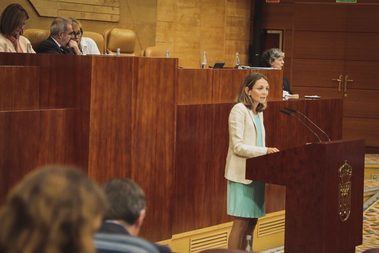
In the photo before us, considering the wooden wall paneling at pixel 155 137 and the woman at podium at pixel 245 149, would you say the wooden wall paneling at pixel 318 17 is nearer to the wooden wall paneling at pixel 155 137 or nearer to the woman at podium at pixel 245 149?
the wooden wall paneling at pixel 155 137

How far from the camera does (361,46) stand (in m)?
12.3

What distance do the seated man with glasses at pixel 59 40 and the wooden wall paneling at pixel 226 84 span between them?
1.10 meters

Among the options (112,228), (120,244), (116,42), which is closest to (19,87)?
(112,228)

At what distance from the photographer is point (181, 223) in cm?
586

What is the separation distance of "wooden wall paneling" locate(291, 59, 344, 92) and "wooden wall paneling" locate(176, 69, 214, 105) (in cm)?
649

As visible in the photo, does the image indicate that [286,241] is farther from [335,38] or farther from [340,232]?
[335,38]

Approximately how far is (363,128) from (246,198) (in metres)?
7.47

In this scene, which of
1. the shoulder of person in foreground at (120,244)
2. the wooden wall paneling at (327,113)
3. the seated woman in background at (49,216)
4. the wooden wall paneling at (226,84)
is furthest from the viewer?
the wooden wall paneling at (327,113)

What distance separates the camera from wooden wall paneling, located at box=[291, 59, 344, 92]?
1242 cm

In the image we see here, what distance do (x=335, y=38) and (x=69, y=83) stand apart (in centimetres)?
817

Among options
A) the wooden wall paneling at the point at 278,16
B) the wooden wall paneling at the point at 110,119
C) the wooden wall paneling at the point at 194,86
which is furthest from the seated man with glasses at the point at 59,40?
the wooden wall paneling at the point at 278,16

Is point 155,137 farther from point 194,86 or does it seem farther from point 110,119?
point 194,86

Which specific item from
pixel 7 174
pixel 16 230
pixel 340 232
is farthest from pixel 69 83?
pixel 16 230

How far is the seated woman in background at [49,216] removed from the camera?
1580mm
